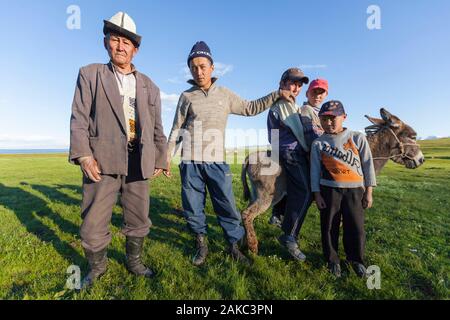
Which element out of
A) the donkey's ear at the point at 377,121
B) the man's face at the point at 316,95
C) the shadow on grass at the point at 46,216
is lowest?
the shadow on grass at the point at 46,216

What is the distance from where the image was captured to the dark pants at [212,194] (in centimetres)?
445

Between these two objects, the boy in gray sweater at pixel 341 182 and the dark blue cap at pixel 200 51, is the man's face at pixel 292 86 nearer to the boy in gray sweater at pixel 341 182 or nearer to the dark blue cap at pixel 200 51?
the boy in gray sweater at pixel 341 182

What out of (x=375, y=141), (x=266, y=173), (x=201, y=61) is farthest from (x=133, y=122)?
(x=375, y=141)

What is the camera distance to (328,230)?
13.5ft

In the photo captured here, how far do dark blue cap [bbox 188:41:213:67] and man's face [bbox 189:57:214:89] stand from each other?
52mm

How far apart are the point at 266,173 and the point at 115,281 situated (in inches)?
128

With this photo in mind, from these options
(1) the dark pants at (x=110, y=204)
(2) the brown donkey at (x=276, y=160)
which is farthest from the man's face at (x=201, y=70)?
(2) the brown donkey at (x=276, y=160)

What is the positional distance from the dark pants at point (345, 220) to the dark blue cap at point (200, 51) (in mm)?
3093

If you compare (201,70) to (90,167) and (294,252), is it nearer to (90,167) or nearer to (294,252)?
(90,167)

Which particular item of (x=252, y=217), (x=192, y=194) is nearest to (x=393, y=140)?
(x=252, y=217)

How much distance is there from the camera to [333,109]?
4.03 meters
